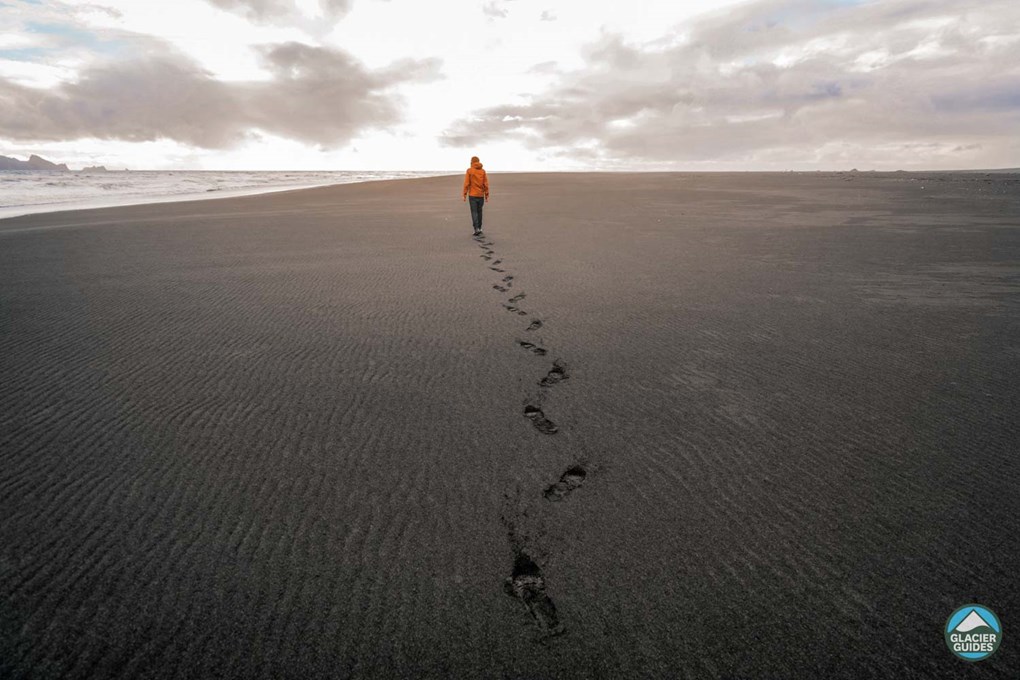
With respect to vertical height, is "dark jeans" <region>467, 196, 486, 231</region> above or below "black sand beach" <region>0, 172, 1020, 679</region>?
above

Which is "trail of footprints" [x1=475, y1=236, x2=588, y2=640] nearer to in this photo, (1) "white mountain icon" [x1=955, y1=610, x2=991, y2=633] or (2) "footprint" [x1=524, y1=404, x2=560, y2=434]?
(2) "footprint" [x1=524, y1=404, x2=560, y2=434]

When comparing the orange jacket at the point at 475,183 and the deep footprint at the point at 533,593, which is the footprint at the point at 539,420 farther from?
the orange jacket at the point at 475,183

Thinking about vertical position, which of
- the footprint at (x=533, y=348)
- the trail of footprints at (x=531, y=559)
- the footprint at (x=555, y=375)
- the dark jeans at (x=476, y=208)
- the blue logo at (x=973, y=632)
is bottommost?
the blue logo at (x=973, y=632)

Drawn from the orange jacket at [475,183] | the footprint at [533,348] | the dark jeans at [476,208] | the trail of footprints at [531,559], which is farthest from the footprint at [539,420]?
the orange jacket at [475,183]

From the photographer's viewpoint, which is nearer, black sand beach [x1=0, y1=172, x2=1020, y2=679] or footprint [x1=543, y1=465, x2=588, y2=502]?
black sand beach [x1=0, y1=172, x2=1020, y2=679]

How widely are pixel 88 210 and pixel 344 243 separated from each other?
13.1 meters

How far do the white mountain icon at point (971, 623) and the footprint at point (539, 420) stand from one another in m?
1.94

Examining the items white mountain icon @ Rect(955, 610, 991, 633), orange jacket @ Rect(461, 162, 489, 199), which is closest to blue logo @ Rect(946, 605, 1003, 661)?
white mountain icon @ Rect(955, 610, 991, 633)

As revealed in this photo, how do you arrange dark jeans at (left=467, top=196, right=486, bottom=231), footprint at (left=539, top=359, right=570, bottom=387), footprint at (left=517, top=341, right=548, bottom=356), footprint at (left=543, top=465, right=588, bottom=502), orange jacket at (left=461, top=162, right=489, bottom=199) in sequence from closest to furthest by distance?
footprint at (left=543, top=465, right=588, bottom=502) < footprint at (left=539, top=359, right=570, bottom=387) < footprint at (left=517, top=341, right=548, bottom=356) < orange jacket at (left=461, top=162, right=489, bottom=199) < dark jeans at (left=467, top=196, right=486, bottom=231)

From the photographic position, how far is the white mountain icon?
1.88 m

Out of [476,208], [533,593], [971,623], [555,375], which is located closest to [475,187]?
[476,208]

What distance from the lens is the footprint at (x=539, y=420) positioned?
10.5 feet

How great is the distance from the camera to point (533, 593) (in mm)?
2014

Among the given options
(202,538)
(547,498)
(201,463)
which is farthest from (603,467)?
(201,463)
